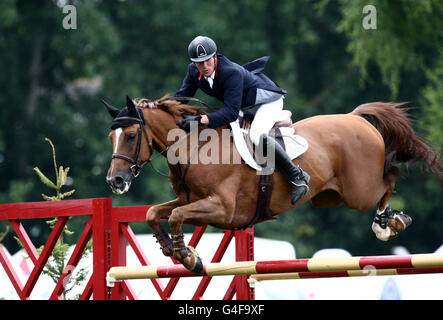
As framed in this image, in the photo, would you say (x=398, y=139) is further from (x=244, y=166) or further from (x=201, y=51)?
(x=201, y=51)

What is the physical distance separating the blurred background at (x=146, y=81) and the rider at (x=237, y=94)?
40.2ft

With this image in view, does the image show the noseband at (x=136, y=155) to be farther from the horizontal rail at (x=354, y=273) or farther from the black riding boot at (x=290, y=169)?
the horizontal rail at (x=354, y=273)

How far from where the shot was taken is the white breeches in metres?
5.43

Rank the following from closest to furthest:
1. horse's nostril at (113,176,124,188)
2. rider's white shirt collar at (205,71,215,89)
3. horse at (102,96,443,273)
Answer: horse's nostril at (113,176,124,188)
horse at (102,96,443,273)
rider's white shirt collar at (205,71,215,89)

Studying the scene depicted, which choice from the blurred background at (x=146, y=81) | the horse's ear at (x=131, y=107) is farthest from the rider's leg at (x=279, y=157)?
the blurred background at (x=146, y=81)

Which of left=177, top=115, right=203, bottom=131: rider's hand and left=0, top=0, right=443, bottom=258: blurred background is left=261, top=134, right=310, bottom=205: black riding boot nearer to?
left=177, top=115, right=203, bottom=131: rider's hand

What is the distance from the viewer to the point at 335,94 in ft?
70.2

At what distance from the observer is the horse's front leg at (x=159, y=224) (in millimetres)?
5238

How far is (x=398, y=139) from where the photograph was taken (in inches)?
245

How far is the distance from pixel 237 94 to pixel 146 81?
50.9 feet

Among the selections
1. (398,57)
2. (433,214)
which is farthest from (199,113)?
(433,214)

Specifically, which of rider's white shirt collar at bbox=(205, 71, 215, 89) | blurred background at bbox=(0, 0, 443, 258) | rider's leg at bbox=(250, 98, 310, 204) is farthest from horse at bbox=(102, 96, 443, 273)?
blurred background at bbox=(0, 0, 443, 258)

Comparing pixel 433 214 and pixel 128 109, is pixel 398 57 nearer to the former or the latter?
pixel 128 109

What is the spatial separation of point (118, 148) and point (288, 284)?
3.98 meters
